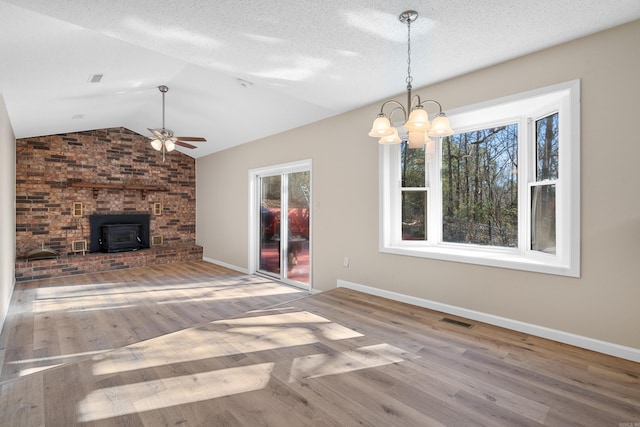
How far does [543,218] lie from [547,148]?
25.4 inches

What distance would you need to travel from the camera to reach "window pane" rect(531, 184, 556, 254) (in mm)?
2913

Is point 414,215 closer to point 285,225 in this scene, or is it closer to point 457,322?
point 457,322

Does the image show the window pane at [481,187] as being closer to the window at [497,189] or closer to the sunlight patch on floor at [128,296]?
the window at [497,189]

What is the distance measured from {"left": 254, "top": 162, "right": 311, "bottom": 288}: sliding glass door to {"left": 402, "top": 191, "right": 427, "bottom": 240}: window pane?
1649 millimetres

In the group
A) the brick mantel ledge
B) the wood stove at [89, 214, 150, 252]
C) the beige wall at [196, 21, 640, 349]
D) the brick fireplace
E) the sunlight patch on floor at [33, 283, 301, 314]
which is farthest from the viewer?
the wood stove at [89, 214, 150, 252]

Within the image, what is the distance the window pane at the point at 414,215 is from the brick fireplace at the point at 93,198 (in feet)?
18.2

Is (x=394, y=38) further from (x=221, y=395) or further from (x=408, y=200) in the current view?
(x=221, y=395)

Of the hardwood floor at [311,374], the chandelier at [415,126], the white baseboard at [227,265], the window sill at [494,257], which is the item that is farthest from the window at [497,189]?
the white baseboard at [227,265]

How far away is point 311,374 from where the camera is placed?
2.17 metres

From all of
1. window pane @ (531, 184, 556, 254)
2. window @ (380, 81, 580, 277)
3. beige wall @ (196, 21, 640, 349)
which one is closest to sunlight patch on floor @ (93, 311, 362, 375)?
beige wall @ (196, 21, 640, 349)

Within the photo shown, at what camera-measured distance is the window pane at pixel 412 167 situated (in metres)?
3.92

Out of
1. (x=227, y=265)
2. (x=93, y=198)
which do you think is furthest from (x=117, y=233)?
(x=227, y=265)

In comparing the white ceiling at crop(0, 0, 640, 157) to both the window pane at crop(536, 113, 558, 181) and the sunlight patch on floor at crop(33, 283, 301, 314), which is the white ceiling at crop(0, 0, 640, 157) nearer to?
the window pane at crop(536, 113, 558, 181)

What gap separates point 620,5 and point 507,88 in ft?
2.88
